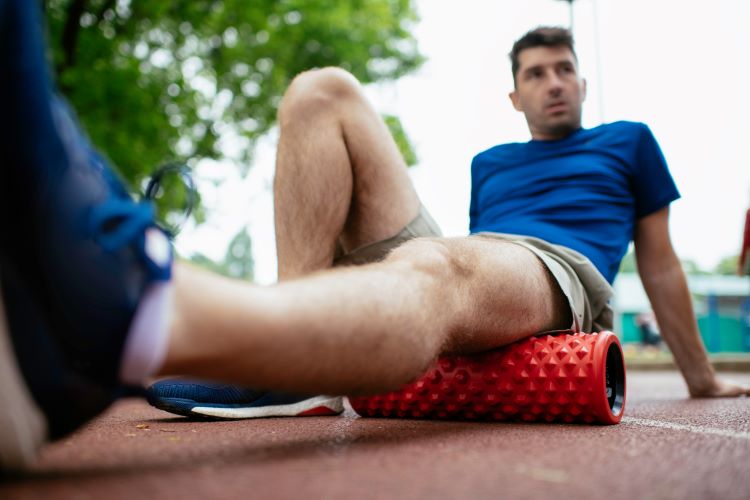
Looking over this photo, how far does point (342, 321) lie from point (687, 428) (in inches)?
47.7

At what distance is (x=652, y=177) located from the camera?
265cm

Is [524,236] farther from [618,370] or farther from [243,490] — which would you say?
[243,490]

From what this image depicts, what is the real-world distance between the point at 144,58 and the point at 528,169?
9207mm

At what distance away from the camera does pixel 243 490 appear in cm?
103

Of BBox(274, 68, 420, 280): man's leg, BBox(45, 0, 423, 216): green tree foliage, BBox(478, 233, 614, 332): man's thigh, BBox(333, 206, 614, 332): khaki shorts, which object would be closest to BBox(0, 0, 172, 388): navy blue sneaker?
BBox(274, 68, 420, 280): man's leg

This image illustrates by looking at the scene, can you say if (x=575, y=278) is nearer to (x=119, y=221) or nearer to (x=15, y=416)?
(x=119, y=221)

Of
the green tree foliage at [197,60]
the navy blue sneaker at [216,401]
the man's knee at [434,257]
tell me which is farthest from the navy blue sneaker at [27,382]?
the green tree foliage at [197,60]

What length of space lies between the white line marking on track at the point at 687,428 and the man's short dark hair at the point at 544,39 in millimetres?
1611

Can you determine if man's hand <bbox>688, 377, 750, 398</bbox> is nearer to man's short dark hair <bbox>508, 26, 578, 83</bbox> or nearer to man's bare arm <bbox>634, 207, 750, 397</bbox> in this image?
man's bare arm <bbox>634, 207, 750, 397</bbox>

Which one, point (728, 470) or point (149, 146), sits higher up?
point (149, 146)

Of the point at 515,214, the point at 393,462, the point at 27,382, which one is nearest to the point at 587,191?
the point at 515,214

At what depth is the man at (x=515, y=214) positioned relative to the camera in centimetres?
200

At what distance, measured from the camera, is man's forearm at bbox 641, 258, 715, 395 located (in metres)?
2.79

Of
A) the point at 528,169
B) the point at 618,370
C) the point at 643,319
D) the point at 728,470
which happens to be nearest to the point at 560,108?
the point at 528,169
